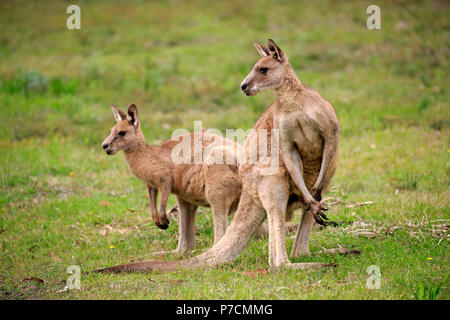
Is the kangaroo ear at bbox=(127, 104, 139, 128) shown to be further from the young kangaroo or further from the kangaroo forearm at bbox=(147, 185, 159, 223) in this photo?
the kangaroo forearm at bbox=(147, 185, 159, 223)

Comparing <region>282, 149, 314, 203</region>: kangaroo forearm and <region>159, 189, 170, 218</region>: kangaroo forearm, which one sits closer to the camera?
<region>282, 149, 314, 203</region>: kangaroo forearm

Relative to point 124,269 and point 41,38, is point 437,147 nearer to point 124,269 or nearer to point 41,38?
point 124,269

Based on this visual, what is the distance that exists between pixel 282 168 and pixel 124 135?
1.99 m

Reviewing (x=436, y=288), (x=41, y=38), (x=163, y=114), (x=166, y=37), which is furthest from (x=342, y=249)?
(x=41, y=38)

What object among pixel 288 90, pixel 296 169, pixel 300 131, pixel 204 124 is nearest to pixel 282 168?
pixel 296 169

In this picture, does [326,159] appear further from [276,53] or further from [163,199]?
[163,199]

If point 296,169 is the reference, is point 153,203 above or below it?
below

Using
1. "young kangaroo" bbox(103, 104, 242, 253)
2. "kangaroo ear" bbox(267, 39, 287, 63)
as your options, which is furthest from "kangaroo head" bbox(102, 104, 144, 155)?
"kangaroo ear" bbox(267, 39, 287, 63)

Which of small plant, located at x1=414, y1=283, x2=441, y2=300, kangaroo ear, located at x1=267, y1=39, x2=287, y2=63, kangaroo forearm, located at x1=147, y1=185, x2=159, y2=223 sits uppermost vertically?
kangaroo ear, located at x1=267, y1=39, x2=287, y2=63

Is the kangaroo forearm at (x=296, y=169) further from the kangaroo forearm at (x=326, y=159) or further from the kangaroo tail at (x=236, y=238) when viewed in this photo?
the kangaroo tail at (x=236, y=238)

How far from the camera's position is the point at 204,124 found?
32.9ft

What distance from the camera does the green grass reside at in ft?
16.3

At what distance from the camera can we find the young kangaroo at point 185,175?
227 inches
